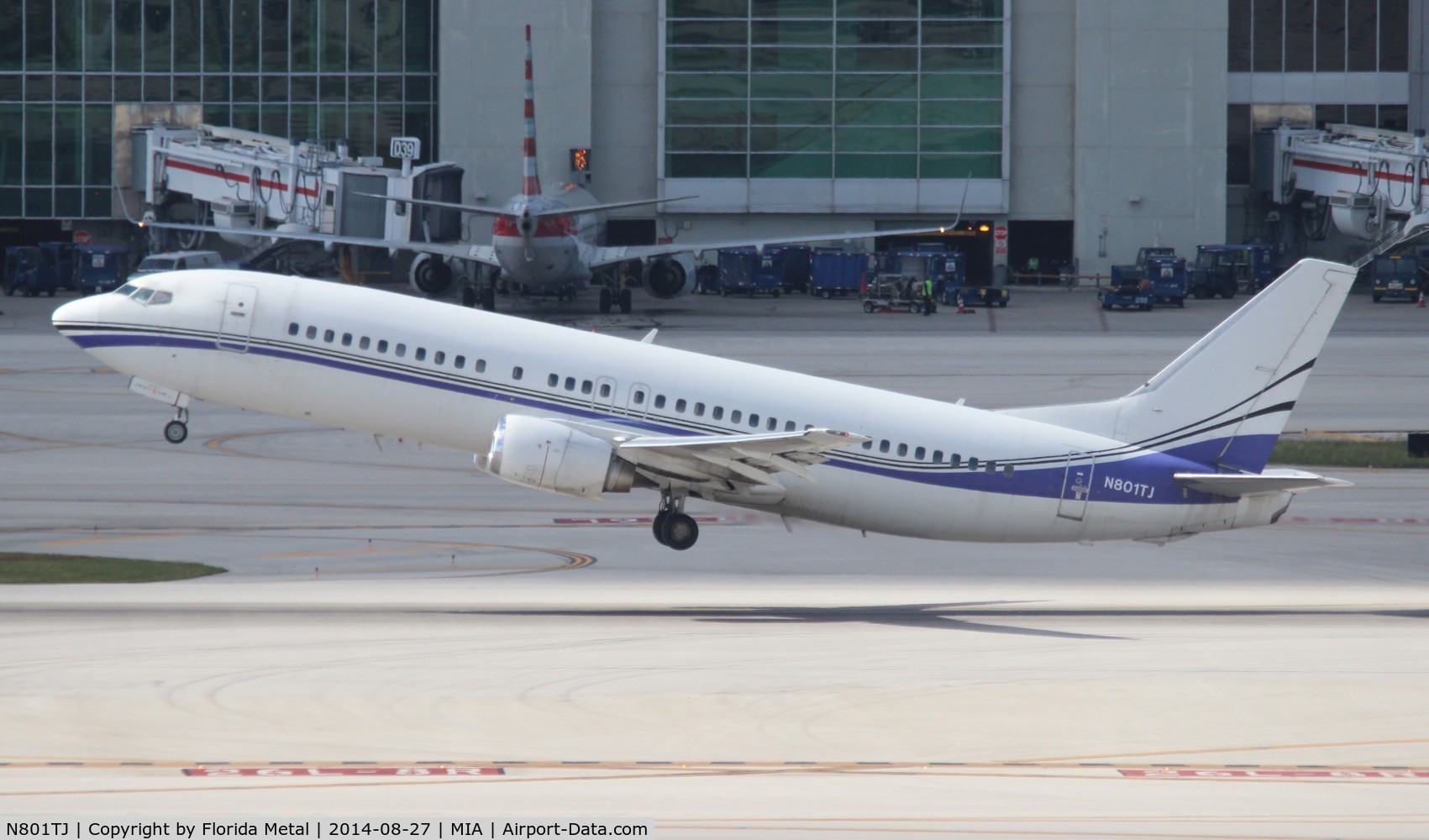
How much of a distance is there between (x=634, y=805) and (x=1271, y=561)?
81.3 ft

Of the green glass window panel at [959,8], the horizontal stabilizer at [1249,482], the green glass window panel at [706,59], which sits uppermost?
the green glass window panel at [959,8]

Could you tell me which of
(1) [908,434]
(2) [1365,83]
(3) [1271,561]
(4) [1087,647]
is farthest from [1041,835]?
(2) [1365,83]

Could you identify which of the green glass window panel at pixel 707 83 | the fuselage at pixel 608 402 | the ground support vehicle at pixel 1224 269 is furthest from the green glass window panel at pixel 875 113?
the fuselage at pixel 608 402

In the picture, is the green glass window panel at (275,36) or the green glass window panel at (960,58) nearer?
the green glass window panel at (960,58)

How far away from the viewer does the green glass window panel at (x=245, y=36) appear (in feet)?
376

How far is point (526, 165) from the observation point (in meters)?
88.5

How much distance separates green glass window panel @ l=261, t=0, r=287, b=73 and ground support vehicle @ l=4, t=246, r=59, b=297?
20.3 m

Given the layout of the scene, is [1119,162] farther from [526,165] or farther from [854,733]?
[854,733]

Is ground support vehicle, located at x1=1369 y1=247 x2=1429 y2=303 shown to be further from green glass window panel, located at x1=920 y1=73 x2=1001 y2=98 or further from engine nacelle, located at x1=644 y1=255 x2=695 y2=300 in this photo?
engine nacelle, located at x1=644 y1=255 x2=695 y2=300

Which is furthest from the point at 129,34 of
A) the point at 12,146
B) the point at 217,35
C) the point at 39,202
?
the point at 39,202

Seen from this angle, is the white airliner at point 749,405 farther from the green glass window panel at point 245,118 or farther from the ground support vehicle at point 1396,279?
the green glass window panel at point 245,118

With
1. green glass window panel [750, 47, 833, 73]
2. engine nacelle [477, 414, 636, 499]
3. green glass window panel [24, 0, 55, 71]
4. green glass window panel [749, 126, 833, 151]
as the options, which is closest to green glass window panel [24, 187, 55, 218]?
green glass window panel [24, 0, 55, 71]

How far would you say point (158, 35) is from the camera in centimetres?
11456

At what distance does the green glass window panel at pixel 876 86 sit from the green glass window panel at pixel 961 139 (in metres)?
3.03
